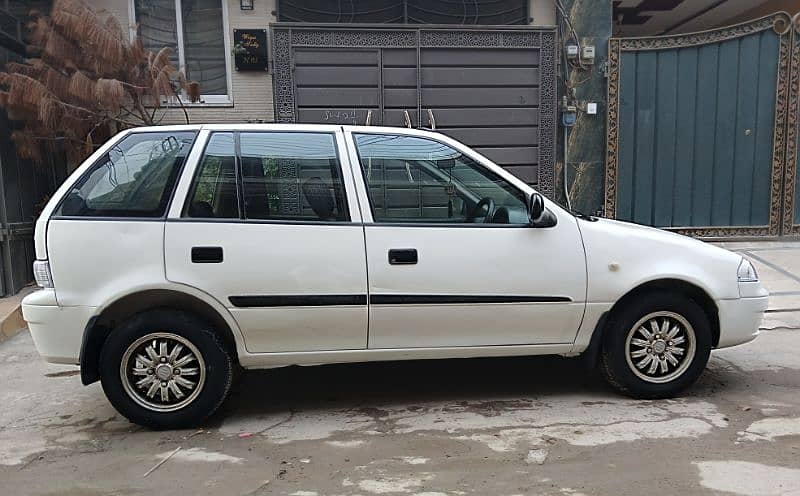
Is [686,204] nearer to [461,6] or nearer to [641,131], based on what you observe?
[641,131]

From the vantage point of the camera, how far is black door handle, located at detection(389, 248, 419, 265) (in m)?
3.85

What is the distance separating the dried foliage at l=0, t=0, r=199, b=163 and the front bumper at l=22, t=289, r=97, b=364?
167 inches

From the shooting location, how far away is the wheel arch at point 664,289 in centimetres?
408

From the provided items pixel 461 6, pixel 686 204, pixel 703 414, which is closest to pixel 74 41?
pixel 461 6

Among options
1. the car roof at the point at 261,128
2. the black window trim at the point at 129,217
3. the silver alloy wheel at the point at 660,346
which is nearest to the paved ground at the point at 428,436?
the silver alloy wheel at the point at 660,346

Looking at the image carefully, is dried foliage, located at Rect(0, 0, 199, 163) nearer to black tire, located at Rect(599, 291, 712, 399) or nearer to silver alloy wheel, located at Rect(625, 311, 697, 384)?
black tire, located at Rect(599, 291, 712, 399)

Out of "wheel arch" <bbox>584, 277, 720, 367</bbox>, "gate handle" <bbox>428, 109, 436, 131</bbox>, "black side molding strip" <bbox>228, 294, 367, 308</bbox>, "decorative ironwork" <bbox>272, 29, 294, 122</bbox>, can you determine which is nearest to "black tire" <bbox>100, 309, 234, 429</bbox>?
"black side molding strip" <bbox>228, 294, 367, 308</bbox>

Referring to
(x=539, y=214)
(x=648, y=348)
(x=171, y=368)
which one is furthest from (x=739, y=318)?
(x=171, y=368)

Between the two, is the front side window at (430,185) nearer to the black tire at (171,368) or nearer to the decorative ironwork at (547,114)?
the black tire at (171,368)

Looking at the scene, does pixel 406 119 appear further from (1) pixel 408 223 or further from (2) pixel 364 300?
(2) pixel 364 300

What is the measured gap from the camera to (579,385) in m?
4.55

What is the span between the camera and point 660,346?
163 inches

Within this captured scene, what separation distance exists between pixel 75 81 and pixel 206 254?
4802 millimetres

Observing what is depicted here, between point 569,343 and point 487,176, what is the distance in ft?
4.07
